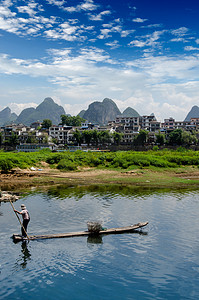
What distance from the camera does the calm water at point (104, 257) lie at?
11297 millimetres

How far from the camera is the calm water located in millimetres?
11297

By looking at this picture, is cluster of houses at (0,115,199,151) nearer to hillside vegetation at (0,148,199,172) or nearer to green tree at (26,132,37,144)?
green tree at (26,132,37,144)

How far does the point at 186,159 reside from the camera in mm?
53438

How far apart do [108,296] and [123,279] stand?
4.58ft

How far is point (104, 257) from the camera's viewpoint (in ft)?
46.6

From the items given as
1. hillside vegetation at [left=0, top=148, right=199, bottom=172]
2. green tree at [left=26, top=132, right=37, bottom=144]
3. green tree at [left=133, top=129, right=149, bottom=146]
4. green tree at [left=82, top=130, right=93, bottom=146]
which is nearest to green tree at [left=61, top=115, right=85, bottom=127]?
green tree at [left=26, top=132, right=37, bottom=144]

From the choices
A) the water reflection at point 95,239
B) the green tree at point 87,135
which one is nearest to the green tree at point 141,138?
the green tree at point 87,135

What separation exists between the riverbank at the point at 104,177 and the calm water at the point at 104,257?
14.4 meters

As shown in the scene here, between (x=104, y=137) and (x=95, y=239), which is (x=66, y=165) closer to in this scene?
(x=95, y=239)

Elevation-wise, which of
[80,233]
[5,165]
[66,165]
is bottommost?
[80,233]

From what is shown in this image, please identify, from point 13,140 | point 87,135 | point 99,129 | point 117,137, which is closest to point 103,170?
point 87,135

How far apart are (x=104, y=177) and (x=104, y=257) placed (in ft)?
96.8

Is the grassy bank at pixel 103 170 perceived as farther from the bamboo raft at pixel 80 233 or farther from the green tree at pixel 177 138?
the green tree at pixel 177 138

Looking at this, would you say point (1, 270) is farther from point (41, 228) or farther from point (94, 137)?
point (94, 137)
